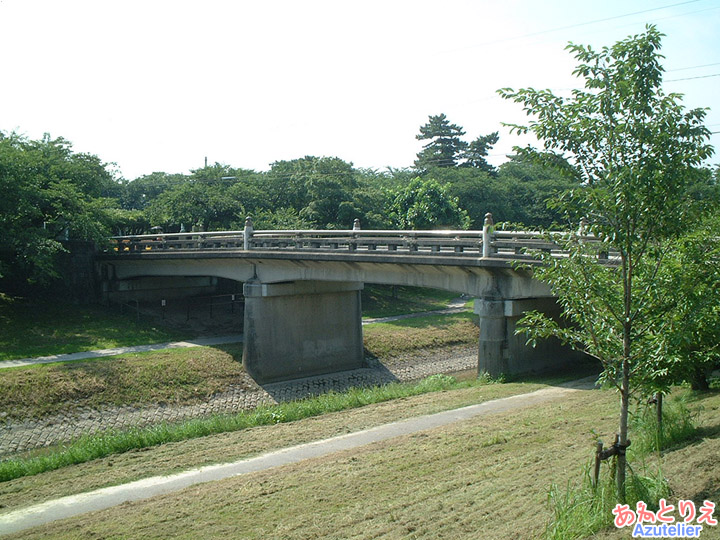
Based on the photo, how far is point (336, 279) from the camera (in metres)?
26.9

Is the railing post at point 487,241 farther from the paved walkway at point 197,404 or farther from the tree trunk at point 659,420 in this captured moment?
the paved walkway at point 197,404

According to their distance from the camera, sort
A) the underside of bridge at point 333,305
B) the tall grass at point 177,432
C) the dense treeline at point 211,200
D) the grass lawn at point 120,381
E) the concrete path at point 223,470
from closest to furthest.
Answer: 1. the concrete path at point 223,470
2. the tall grass at point 177,432
3. the underside of bridge at point 333,305
4. the grass lawn at point 120,381
5. the dense treeline at point 211,200

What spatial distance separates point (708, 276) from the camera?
704cm

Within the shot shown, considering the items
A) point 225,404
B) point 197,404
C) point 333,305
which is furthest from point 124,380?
point 333,305

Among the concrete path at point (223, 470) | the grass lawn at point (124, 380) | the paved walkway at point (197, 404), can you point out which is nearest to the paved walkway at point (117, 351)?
the paved walkway at point (197, 404)

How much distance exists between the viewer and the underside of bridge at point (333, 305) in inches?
823

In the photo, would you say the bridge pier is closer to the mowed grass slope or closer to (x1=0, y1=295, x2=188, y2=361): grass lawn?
the mowed grass slope

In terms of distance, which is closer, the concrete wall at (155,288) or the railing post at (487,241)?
the railing post at (487,241)

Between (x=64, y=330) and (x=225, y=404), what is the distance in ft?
34.5

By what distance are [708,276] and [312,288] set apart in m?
23.9

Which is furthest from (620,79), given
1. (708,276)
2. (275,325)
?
(275,325)

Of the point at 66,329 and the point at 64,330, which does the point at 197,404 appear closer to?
the point at 64,330

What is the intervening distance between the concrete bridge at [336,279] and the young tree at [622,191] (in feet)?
37.9

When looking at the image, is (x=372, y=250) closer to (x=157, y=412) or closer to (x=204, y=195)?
(x=157, y=412)
